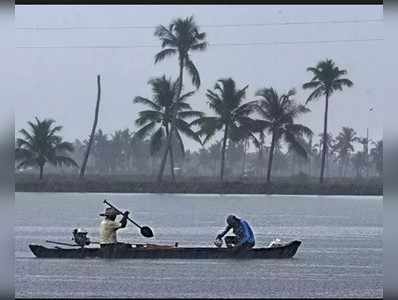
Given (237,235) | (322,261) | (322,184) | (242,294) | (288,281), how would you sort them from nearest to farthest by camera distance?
(242,294)
(288,281)
(237,235)
(322,261)
(322,184)

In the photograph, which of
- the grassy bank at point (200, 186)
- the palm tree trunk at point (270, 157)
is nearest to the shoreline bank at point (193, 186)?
the grassy bank at point (200, 186)

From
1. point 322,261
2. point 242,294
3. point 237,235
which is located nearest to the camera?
point 242,294

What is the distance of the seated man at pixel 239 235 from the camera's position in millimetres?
14102

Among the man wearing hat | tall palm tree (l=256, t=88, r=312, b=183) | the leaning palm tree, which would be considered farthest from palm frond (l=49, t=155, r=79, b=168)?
the man wearing hat

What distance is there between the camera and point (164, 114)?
32.0m

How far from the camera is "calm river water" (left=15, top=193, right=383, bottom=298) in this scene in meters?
12.6

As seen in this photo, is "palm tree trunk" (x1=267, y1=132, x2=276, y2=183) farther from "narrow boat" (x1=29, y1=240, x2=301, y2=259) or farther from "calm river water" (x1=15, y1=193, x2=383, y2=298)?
"narrow boat" (x1=29, y1=240, x2=301, y2=259)

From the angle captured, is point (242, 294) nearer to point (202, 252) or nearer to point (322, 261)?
point (202, 252)

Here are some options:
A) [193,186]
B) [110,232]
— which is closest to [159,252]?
[110,232]

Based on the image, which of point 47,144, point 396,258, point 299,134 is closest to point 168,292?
point 396,258

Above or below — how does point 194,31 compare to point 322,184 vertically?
above

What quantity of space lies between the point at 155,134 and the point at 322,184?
723cm

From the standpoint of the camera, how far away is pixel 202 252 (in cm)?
1426

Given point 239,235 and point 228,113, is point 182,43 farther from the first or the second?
point 239,235
